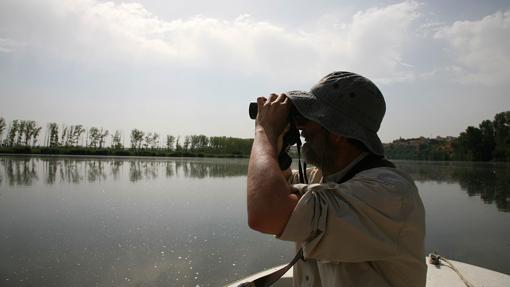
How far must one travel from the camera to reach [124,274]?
532 centimetres

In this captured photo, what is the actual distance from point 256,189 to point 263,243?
672 centimetres

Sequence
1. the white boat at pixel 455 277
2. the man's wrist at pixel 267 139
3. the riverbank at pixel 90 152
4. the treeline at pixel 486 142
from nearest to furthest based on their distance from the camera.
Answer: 1. the man's wrist at pixel 267 139
2. the white boat at pixel 455 277
3. the riverbank at pixel 90 152
4. the treeline at pixel 486 142

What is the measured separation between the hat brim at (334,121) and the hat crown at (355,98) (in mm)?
16

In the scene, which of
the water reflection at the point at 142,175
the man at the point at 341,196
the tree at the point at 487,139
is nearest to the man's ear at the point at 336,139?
the man at the point at 341,196

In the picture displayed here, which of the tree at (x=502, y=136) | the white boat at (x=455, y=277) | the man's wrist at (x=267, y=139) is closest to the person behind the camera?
the man's wrist at (x=267, y=139)

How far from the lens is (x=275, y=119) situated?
111cm

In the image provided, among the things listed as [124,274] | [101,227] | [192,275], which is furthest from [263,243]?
[101,227]

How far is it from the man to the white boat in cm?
259

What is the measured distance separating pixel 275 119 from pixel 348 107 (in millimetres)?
251

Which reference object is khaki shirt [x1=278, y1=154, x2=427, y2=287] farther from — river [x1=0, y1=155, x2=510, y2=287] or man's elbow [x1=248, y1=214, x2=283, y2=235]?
river [x1=0, y1=155, x2=510, y2=287]

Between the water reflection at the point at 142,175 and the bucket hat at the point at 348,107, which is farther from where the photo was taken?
the water reflection at the point at 142,175

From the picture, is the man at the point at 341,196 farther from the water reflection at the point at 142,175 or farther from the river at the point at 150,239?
the water reflection at the point at 142,175

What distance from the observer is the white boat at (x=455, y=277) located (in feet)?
11.7

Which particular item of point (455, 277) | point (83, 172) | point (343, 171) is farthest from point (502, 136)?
point (343, 171)
